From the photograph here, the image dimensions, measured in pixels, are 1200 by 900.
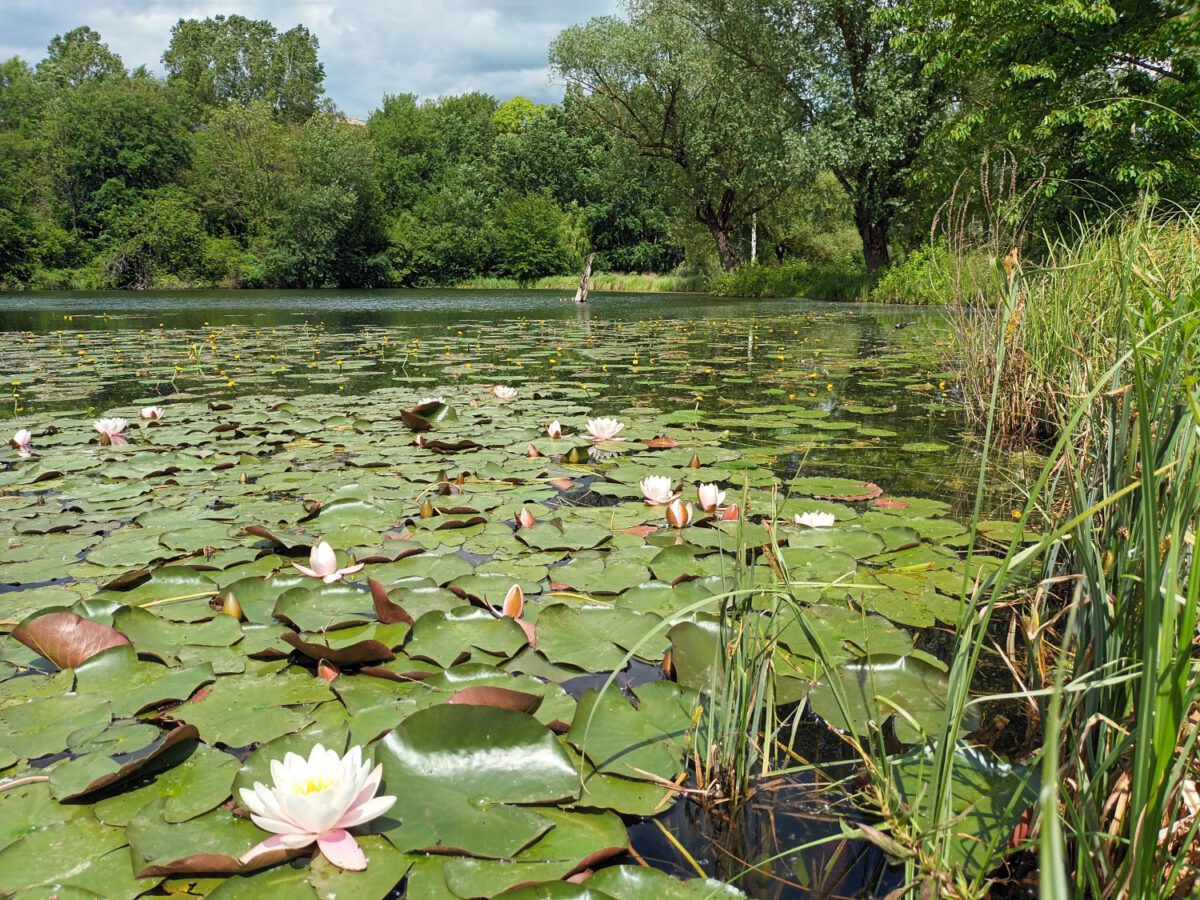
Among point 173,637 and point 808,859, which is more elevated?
point 173,637

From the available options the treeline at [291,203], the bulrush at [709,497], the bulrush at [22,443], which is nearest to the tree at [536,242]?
the treeline at [291,203]

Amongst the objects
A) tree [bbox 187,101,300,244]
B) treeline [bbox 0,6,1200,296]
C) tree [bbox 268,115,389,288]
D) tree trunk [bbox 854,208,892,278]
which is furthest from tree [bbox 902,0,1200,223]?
tree [bbox 187,101,300,244]

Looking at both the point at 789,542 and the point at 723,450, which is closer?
the point at 789,542

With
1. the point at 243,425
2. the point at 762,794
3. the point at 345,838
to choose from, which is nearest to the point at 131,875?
the point at 345,838

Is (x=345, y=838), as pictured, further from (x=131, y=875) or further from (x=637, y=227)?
(x=637, y=227)

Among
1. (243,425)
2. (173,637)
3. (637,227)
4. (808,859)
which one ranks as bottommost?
(808,859)

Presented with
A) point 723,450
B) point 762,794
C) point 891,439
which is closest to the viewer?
point 762,794

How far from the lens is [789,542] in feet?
7.11

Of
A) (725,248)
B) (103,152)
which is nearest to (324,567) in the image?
(725,248)

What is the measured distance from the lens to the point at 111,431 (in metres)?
3.25

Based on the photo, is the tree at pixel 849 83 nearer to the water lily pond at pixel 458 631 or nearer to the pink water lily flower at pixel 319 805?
the water lily pond at pixel 458 631

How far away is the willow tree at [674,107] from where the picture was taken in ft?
63.0

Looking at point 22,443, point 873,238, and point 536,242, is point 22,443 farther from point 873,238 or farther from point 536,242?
point 536,242

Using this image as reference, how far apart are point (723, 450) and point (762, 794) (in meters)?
2.22
